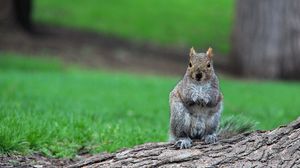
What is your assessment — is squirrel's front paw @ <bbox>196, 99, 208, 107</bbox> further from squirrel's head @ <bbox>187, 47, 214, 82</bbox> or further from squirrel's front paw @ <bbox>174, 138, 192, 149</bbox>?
squirrel's front paw @ <bbox>174, 138, 192, 149</bbox>

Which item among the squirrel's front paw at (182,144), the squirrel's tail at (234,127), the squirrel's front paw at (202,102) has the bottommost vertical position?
the squirrel's front paw at (182,144)

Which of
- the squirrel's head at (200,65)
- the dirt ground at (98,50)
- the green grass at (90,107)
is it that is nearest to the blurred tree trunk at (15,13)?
the dirt ground at (98,50)

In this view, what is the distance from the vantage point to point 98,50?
2138 centimetres

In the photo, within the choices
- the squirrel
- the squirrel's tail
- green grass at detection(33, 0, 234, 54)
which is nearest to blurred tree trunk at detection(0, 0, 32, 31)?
green grass at detection(33, 0, 234, 54)

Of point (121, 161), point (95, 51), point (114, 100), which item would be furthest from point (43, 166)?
point (95, 51)

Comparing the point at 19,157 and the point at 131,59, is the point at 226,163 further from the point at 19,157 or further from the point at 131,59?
the point at 131,59

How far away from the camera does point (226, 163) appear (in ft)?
18.6

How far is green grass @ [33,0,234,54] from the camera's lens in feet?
76.8

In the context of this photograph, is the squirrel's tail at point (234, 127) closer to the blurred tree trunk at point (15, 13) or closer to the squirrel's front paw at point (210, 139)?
the squirrel's front paw at point (210, 139)

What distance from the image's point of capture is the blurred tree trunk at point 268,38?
59.1ft

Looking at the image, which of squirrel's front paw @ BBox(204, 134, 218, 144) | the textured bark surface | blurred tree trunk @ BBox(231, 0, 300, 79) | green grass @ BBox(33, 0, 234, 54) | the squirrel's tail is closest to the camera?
the textured bark surface

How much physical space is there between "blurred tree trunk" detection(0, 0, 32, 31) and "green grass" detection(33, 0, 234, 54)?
2.49 metres

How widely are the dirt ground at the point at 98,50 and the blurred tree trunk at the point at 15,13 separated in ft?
0.61

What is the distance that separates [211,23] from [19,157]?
19202 millimetres
